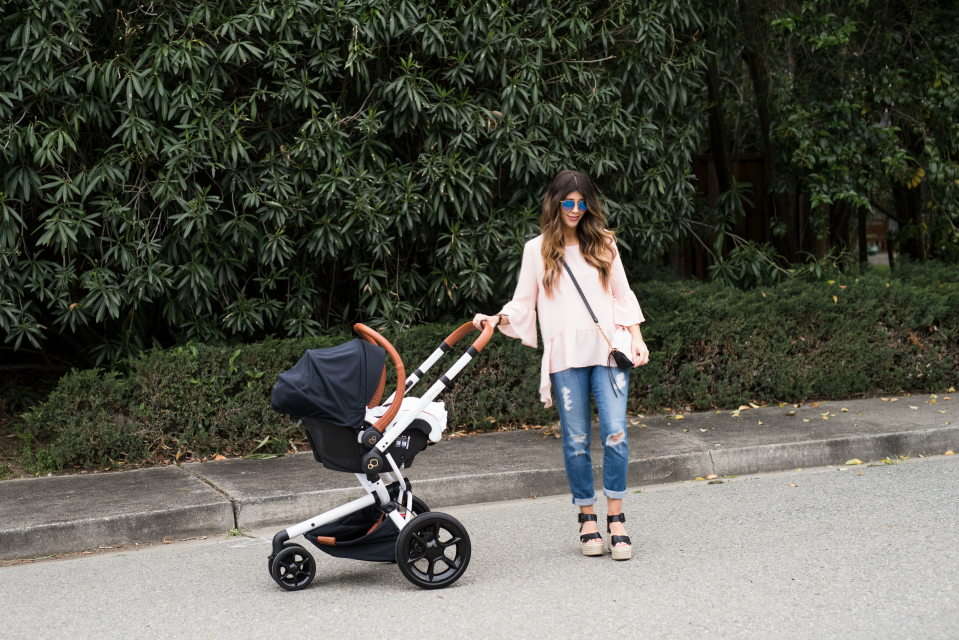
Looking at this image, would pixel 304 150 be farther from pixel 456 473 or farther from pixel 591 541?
pixel 591 541

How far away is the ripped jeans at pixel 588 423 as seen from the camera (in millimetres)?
4496

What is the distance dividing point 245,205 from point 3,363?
344 centimetres

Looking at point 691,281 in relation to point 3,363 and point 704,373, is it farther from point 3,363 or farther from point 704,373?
point 3,363

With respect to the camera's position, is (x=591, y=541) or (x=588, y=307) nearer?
(x=588, y=307)

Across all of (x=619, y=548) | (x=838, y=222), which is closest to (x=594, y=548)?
(x=619, y=548)

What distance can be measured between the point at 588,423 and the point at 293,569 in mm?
1582

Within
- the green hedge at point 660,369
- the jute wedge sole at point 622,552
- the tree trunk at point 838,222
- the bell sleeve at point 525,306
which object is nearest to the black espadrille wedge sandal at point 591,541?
the jute wedge sole at point 622,552

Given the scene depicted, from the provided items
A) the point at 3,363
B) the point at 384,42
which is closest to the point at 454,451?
the point at 384,42

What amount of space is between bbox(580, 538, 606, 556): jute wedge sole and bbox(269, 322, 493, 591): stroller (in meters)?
0.71

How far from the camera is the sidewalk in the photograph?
5191mm

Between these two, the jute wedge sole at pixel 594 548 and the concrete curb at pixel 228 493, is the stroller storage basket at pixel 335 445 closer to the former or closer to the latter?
the jute wedge sole at pixel 594 548

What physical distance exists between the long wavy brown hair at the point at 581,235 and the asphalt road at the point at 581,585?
4.67 feet

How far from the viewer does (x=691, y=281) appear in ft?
28.8

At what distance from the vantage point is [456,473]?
19.5 feet
